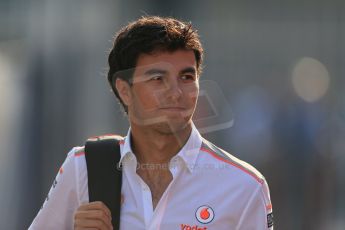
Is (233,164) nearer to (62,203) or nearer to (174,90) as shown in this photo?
(174,90)

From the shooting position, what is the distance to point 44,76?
6.49 metres

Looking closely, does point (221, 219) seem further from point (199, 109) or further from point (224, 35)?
point (224, 35)

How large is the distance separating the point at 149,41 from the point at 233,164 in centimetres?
63

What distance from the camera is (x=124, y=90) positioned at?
10.2 feet

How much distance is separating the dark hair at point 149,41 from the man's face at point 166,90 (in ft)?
0.10

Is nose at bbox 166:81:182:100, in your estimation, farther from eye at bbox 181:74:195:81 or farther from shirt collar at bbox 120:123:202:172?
shirt collar at bbox 120:123:202:172

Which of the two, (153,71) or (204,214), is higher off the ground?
(153,71)

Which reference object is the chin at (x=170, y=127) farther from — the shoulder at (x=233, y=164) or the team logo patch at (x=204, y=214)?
the team logo patch at (x=204, y=214)

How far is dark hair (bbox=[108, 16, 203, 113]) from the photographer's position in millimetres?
2926

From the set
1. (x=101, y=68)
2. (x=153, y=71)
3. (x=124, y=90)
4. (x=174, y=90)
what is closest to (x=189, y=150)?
(x=174, y=90)

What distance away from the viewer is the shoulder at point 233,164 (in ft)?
8.98

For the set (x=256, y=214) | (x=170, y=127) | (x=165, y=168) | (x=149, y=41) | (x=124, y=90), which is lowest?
(x=256, y=214)

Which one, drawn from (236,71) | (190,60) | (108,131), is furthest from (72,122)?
(190,60)

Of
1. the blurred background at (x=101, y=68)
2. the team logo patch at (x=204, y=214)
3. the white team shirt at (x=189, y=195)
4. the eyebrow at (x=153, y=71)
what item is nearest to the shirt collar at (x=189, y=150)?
the white team shirt at (x=189, y=195)
